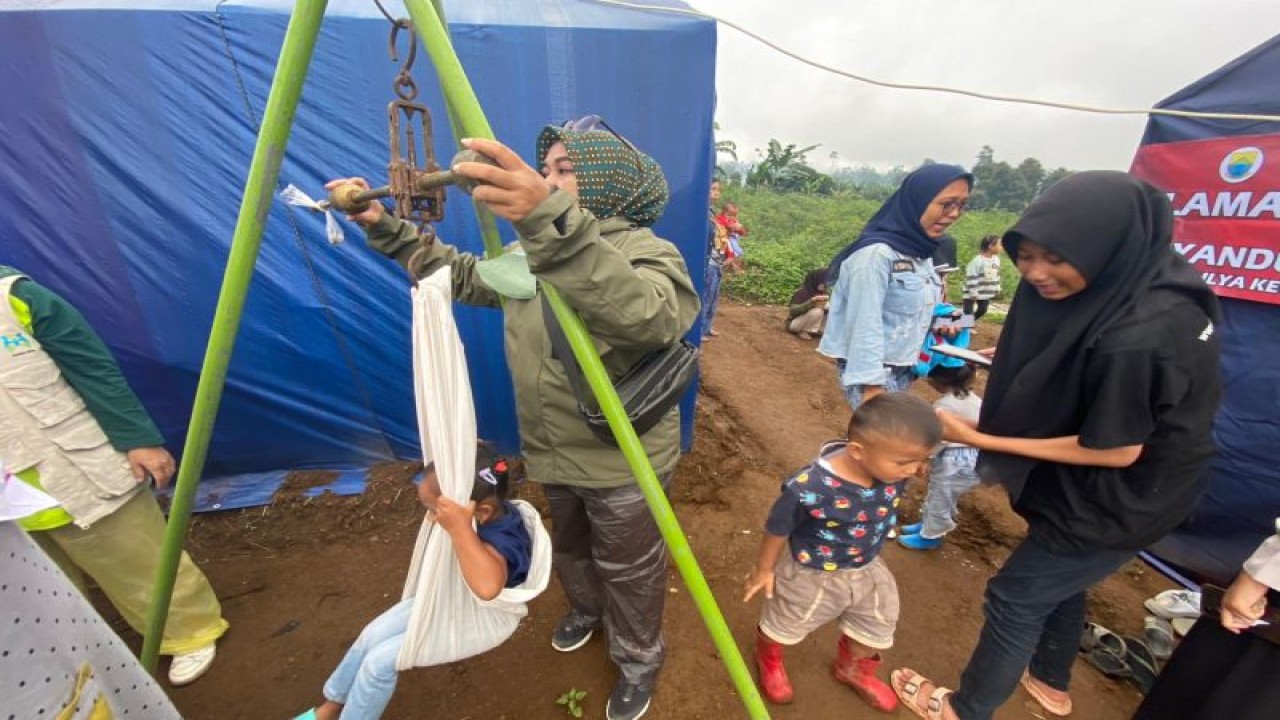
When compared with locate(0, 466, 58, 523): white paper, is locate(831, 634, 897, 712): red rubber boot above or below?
below

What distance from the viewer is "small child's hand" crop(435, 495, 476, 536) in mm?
1360

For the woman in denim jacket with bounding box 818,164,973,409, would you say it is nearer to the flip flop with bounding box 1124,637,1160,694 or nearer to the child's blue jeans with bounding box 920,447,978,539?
the child's blue jeans with bounding box 920,447,978,539

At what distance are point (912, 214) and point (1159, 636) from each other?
234cm

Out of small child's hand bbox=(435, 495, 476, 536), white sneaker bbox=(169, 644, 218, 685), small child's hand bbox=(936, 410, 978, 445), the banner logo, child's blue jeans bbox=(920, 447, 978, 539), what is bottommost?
white sneaker bbox=(169, 644, 218, 685)

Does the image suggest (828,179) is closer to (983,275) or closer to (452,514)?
(983,275)

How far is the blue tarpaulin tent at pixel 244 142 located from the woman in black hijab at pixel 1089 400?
199 cm

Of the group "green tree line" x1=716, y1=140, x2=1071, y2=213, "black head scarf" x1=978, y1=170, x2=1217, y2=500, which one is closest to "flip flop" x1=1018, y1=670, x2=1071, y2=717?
→ "black head scarf" x1=978, y1=170, x2=1217, y2=500

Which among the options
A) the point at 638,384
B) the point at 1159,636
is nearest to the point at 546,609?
the point at 638,384

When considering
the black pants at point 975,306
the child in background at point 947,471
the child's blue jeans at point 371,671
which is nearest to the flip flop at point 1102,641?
the child in background at point 947,471

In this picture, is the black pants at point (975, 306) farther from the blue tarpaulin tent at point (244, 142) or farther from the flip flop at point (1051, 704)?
the flip flop at point (1051, 704)

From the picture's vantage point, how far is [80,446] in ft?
6.16

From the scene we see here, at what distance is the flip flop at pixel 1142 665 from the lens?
2.24m

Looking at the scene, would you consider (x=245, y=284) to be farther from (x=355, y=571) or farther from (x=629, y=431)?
(x=355, y=571)

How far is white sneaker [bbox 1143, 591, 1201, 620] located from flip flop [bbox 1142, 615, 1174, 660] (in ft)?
0.14
